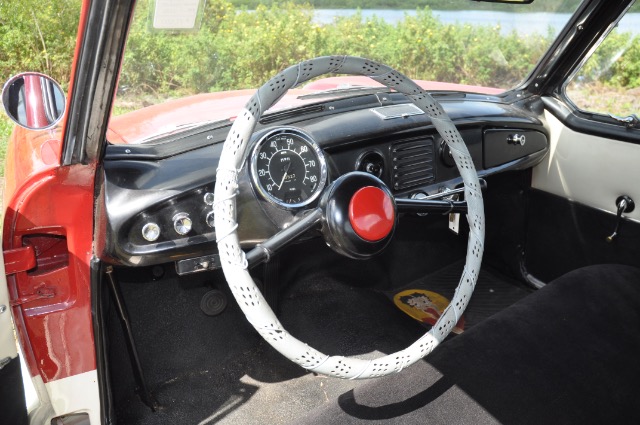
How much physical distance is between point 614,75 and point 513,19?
555mm

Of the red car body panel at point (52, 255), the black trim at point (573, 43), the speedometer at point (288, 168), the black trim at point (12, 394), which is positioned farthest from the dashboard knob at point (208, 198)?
the black trim at point (573, 43)

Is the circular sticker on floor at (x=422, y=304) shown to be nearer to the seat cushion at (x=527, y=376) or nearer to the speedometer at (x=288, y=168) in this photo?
the seat cushion at (x=527, y=376)

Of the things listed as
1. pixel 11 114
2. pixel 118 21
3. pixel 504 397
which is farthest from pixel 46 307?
pixel 504 397

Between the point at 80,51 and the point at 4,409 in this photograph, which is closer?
the point at 80,51

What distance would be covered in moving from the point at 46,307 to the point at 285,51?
1.05m

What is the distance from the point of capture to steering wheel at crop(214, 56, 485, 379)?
1.48 meters

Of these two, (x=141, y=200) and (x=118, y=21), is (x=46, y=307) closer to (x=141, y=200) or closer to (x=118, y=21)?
(x=141, y=200)

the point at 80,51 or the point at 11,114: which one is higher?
the point at 80,51

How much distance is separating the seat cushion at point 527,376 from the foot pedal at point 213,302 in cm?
139

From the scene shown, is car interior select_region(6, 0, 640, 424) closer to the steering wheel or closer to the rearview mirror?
the steering wheel

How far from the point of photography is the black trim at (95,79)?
1320 mm

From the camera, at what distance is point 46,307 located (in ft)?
5.92

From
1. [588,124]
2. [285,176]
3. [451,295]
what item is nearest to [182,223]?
[285,176]

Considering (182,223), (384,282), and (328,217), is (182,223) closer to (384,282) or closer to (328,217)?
(328,217)
